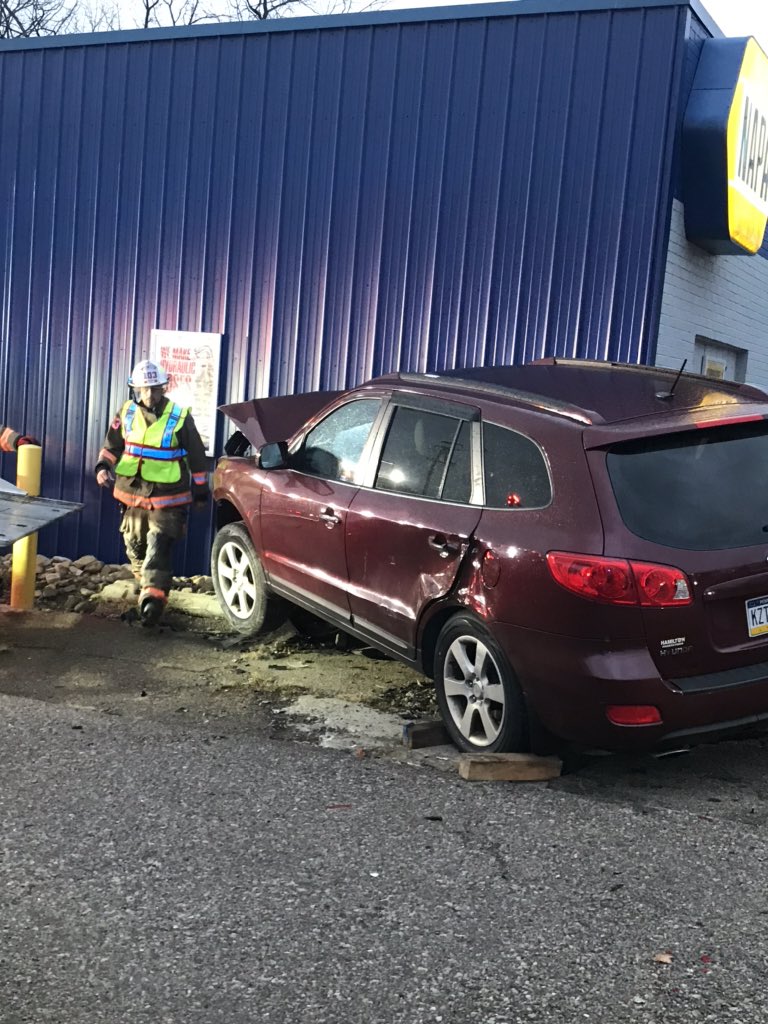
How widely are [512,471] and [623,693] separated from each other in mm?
1133

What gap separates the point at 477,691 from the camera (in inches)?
203

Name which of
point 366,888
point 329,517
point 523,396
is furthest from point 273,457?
point 366,888

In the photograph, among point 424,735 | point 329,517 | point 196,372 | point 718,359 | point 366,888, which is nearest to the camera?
point 366,888

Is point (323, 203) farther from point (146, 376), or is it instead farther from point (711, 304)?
point (711, 304)

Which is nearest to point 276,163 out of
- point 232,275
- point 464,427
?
point 232,275

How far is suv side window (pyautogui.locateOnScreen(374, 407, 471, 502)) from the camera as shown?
541 centimetres

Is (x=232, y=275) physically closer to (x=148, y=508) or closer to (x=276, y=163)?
(x=276, y=163)

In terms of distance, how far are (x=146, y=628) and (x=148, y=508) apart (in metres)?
0.91

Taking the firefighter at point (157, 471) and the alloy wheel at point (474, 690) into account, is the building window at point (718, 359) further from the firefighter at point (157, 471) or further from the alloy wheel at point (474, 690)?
the alloy wheel at point (474, 690)

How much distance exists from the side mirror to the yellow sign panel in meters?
3.84

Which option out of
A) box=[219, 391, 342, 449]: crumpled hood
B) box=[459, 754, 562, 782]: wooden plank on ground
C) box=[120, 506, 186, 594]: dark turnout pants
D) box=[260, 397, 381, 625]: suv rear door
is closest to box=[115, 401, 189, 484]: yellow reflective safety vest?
box=[120, 506, 186, 594]: dark turnout pants

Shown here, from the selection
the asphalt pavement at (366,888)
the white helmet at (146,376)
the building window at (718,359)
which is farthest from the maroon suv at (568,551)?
the building window at (718,359)

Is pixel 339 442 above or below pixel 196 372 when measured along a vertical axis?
below

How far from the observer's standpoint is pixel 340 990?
3217 mm
